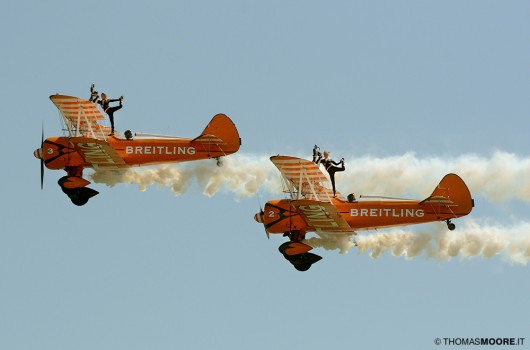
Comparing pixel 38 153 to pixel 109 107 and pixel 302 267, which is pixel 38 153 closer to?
pixel 109 107

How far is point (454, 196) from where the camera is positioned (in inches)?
1799

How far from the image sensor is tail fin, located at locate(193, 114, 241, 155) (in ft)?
166

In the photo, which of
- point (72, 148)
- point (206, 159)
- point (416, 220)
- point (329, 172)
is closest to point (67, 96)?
point (72, 148)

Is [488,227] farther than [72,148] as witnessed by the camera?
No

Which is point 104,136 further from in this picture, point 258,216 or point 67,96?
point 258,216

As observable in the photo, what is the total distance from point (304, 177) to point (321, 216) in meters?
1.30

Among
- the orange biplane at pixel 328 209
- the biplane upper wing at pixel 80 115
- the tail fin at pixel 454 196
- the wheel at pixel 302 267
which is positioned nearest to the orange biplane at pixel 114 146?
the biplane upper wing at pixel 80 115

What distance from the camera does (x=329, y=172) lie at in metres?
46.9

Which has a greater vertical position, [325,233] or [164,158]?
[164,158]

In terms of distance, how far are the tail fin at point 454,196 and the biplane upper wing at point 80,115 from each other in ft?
37.7

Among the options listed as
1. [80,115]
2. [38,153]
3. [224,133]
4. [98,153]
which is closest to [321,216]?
[224,133]

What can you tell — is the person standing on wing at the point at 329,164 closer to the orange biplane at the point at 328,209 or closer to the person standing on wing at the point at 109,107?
the orange biplane at the point at 328,209

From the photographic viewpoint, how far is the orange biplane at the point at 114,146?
5003 cm

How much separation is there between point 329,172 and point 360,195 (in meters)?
1.46
